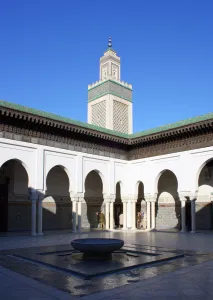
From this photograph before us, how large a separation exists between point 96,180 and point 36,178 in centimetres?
624

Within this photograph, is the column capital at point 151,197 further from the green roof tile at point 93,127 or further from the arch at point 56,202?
the arch at point 56,202

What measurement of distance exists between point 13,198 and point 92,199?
16.0ft

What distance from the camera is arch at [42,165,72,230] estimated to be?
15.8 metres

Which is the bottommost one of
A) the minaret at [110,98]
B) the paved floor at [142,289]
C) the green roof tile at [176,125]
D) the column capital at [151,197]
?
the paved floor at [142,289]

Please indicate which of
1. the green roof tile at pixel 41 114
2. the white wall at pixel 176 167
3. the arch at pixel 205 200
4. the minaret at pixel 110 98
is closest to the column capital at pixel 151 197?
the white wall at pixel 176 167

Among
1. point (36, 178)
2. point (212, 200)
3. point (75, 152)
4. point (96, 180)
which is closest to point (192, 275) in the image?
point (36, 178)

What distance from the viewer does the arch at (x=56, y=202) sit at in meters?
15.8

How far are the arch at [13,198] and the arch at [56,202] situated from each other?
109 centimetres

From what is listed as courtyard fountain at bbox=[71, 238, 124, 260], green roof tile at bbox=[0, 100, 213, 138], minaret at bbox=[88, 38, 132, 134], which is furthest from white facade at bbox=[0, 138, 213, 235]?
minaret at bbox=[88, 38, 132, 134]

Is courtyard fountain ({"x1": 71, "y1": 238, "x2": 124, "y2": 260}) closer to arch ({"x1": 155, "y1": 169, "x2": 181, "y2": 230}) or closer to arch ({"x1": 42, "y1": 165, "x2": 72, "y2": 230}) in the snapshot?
arch ({"x1": 42, "y1": 165, "x2": 72, "y2": 230})

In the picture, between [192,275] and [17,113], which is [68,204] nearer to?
[17,113]

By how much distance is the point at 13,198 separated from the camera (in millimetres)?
14578

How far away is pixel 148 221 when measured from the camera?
16.1m

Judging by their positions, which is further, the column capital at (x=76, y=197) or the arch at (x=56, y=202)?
the arch at (x=56, y=202)
